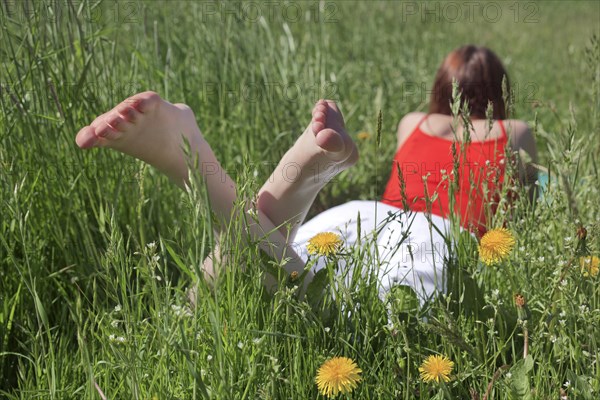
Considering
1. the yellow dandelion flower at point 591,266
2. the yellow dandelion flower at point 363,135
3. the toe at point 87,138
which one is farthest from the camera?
the yellow dandelion flower at point 363,135

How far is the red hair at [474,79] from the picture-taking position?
2572 mm

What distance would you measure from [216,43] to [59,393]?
1.58 metres

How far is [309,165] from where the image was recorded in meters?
1.61

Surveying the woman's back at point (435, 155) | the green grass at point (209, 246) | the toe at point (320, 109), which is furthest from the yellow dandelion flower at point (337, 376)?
the woman's back at point (435, 155)

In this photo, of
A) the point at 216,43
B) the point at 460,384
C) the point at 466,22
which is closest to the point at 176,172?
the point at 460,384

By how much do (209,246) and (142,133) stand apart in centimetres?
27

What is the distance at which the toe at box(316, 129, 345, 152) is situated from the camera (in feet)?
4.83

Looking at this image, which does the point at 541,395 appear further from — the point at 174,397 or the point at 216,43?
the point at 216,43

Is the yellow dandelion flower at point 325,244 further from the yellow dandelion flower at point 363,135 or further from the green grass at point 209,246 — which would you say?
the yellow dandelion flower at point 363,135

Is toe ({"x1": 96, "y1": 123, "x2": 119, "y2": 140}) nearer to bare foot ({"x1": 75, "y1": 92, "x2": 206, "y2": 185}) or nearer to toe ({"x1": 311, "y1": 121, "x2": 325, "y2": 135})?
bare foot ({"x1": 75, "y1": 92, "x2": 206, "y2": 185})

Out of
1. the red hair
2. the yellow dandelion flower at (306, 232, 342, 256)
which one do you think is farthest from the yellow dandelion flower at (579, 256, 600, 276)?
the red hair

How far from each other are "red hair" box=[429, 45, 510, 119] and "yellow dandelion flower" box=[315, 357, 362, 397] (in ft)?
5.16

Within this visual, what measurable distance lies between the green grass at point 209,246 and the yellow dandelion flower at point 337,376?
2.5 inches

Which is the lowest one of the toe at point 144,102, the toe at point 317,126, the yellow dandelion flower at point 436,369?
the yellow dandelion flower at point 436,369
